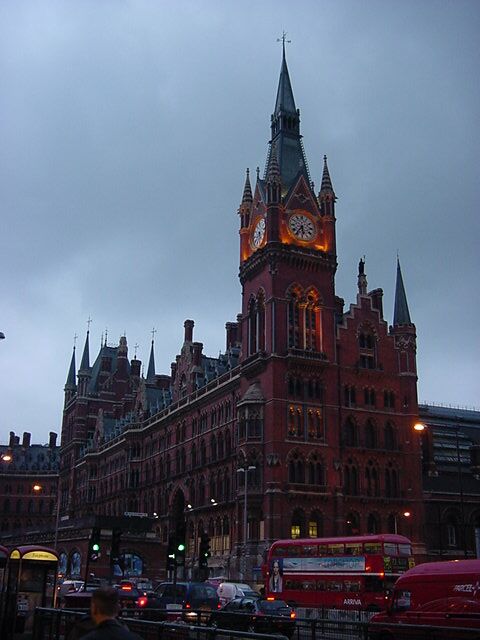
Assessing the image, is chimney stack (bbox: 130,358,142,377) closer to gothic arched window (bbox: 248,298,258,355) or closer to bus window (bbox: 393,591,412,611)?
Result: gothic arched window (bbox: 248,298,258,355)

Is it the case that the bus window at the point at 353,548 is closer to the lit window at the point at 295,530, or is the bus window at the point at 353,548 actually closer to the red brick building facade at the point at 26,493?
the lit window at the point at 295,530

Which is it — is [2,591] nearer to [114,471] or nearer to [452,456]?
[452,456]

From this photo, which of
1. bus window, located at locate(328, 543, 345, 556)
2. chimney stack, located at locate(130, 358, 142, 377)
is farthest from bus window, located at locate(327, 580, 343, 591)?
chimney stack, located at locate(130, 358, 142, 377)

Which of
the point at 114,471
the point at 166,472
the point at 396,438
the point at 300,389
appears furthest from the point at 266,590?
the point at 114,471

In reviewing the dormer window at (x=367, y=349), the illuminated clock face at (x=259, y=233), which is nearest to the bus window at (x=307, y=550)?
the dormer window at (x=367, y=349)

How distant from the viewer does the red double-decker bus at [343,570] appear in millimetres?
43375

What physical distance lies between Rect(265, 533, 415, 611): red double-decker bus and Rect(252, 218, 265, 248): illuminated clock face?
34.4 m

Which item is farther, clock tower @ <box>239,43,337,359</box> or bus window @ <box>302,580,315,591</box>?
clock tower @ <box>239,43,337,359</box>

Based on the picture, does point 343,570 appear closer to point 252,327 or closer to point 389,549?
point 389,549

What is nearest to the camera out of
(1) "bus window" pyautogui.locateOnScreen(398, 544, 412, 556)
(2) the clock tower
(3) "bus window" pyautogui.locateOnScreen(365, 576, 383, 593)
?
(3) "bus window" pyautogui.locateOnScreen(365, 576, 383, 593)

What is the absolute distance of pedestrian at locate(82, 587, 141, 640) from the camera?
8.43 m

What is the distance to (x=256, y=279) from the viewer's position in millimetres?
77750

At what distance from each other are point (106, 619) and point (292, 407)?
207 ft

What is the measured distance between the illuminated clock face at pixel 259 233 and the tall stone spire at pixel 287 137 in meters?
4.28
